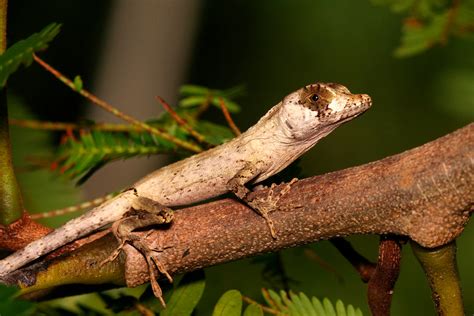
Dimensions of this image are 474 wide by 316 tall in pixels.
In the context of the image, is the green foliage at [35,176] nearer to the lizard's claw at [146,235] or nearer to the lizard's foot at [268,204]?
the lizard's claw at [146,235]

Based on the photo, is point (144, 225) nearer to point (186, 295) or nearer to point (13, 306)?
point (186, 295)

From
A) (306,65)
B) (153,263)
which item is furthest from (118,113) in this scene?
(306,65)

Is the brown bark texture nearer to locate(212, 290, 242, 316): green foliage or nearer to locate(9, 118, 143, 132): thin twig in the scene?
locate(212, 290, 242, 316): green foliage

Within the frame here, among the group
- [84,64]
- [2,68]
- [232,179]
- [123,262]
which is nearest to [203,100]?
[232,179]

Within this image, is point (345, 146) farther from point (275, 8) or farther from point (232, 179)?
point (232, 179)

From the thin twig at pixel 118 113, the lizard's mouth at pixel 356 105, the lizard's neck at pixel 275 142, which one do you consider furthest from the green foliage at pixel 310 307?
the lizard's mouth at pixel 356 105

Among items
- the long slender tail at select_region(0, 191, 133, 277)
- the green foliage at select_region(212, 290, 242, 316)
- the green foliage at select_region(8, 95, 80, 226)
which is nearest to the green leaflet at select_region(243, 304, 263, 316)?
the green foliage at select_region(212, 290, 242, 316)
